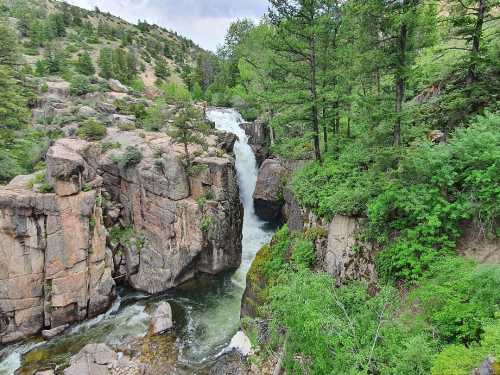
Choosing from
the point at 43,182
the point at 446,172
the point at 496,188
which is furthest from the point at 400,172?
the point at 43,182

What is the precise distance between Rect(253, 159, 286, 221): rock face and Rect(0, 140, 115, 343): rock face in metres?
13.8

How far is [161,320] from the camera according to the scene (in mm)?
16969

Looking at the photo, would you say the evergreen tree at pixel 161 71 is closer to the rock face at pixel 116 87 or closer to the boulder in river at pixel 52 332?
the rock face at pixel 116 87

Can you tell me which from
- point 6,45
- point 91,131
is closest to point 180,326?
point 91,131

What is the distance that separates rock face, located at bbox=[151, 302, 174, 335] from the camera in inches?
655

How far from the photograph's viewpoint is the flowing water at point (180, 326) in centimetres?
1511

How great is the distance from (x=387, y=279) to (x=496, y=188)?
3.63 meters

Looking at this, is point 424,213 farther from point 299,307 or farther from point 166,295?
point 166,295

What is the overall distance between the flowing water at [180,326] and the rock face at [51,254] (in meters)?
1.20

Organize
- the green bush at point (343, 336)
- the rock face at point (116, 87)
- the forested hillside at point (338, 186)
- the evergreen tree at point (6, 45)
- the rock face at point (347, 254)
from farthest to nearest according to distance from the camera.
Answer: the rock face at point (116, 87), the evergreen tree at point (6, 45), the rock face at point (347, 254), the forested hillside at point (338, 186), the green bush at point (343, 336)

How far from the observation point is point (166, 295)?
20.3m

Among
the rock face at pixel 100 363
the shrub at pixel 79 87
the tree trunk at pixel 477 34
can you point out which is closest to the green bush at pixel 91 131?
the shrub at pixel 79 87

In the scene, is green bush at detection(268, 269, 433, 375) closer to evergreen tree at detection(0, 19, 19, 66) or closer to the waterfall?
the waterfall

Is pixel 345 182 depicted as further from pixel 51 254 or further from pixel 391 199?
pixel 51 254
